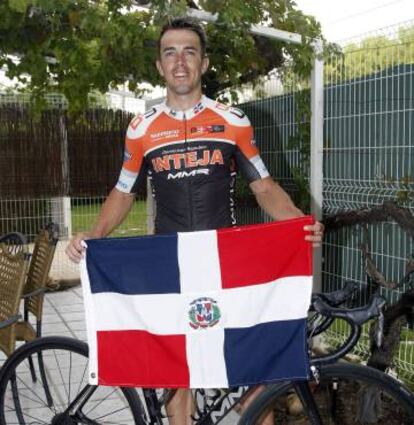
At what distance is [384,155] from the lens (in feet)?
12.9

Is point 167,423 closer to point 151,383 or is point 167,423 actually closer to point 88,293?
point 151,383

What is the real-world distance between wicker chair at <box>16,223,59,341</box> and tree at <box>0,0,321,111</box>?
63.8 inches

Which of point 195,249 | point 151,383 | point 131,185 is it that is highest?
point 131,185

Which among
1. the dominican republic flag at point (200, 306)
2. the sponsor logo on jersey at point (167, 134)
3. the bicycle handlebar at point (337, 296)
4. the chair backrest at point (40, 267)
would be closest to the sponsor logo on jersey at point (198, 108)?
the sponsor logo on jersey at point (167, 134)

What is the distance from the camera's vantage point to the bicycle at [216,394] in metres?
2.20

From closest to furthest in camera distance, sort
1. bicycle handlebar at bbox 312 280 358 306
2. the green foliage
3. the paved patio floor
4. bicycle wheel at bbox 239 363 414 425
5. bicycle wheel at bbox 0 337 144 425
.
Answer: bicycle wheel at bbox 239 363 414 425 → bicycle handlebar at bbox 312 280 358 306 → bicycle wheel at bbox 0 337 144 425 → the paved patio floor → the green foliage

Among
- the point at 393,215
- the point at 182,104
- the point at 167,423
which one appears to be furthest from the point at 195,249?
the point at 393,215

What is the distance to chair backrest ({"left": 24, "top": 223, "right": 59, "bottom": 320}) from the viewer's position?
3.82 m

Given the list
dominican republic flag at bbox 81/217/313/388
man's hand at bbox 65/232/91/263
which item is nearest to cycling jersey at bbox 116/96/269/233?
dominican republic flag at bbox 81/217/313/388

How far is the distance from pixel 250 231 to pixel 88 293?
0.64 meters

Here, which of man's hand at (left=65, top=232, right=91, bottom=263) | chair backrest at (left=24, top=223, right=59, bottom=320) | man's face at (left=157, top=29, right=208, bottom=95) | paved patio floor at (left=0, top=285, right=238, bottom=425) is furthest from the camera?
chair backrest at (left=24, top=223, right=59, bottom=320)

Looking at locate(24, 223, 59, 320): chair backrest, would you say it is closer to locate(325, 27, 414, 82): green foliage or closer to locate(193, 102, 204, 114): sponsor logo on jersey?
locate(193, 102, 204, 114): sponsor logo on jersey

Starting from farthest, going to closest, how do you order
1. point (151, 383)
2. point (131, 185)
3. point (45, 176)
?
point (45, 176) < point (131, 185) < point (151, 383)

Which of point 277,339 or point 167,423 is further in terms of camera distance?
point 167,423
